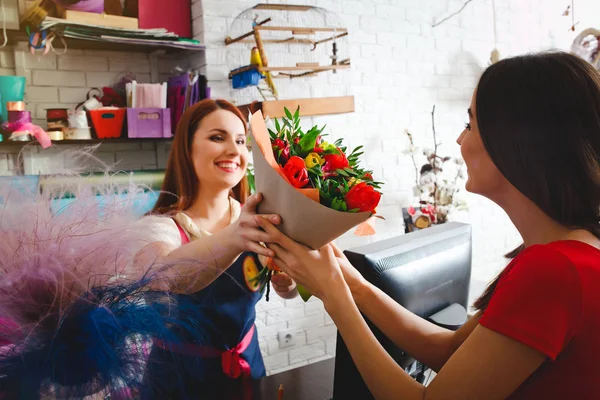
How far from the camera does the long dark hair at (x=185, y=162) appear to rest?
1787mm

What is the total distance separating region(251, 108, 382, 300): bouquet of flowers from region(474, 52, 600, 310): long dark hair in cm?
26

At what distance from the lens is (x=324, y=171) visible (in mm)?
953

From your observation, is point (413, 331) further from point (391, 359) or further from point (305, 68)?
point (305, 68)

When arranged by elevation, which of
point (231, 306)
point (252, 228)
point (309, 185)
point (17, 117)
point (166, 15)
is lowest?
point (231, 306)

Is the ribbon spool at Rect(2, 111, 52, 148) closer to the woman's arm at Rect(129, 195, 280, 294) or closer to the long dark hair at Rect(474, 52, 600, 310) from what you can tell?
the woman's arm at Rect(129, 195, 280, 294)

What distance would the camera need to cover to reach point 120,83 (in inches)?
112

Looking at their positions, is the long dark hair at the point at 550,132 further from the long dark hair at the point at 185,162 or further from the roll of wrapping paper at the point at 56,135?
the roll of wrapping paper at the point at 56,135

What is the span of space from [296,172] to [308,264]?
0.23 meters

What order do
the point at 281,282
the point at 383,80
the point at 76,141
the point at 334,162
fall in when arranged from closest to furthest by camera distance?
the point at 334,162, the point at 281,282, the point at 76,141, the point at 383,80

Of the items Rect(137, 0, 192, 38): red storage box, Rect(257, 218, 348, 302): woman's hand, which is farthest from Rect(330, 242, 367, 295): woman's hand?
Rect(137, 0, 192, 38): red storage box

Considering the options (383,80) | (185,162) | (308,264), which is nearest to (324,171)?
(308,264)

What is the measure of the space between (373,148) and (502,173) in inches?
A: 102

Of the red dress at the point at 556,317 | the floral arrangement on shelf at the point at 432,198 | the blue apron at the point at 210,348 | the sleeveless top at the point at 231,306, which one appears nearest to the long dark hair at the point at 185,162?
the sleeveless top at the point at 231,306

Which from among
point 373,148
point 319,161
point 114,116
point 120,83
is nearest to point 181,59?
point 120,83
